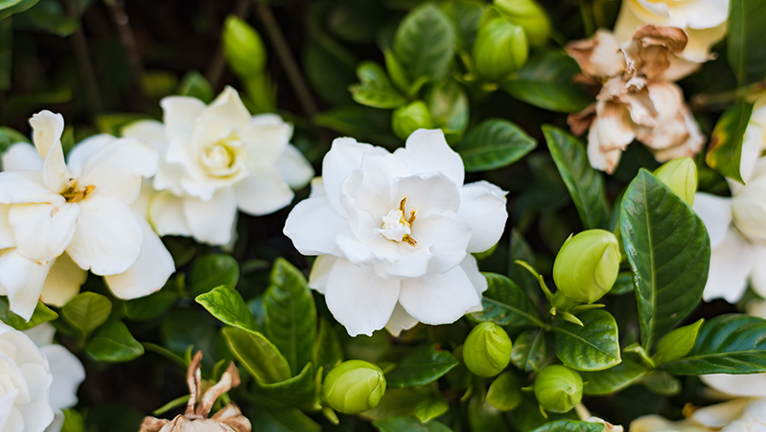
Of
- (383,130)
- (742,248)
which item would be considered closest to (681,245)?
(742,248)

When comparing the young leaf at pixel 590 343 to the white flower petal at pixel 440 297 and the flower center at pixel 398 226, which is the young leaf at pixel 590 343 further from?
the flower center at pixel 398 226

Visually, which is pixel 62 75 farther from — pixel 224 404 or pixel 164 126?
pixel 224 404

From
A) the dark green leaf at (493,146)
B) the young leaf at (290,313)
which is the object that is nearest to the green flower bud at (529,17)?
the dark green leaf at (493,146)

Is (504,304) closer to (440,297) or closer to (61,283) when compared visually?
(440,297)

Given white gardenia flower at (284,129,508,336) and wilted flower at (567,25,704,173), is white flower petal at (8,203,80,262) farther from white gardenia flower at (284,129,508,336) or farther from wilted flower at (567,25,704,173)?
wilted flower at (567,25,704,173)

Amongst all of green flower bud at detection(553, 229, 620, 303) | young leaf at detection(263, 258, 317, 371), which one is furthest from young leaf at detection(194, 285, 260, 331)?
green flower bud at detection(553, 229, 620, 303)

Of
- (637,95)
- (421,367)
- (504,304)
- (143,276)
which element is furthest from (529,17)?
(143,276)
